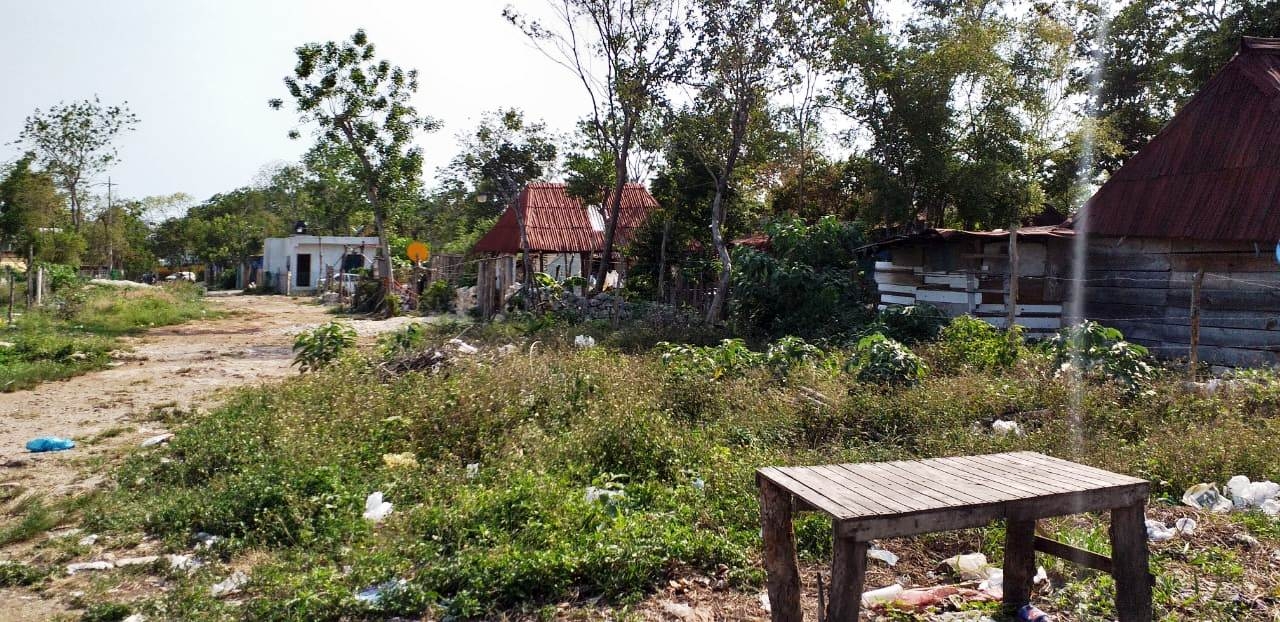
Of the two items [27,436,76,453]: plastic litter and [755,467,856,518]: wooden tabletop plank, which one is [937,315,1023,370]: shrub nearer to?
[755,467,856,518]: wooden tabletop plank

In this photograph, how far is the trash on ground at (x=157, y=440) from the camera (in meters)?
7.05

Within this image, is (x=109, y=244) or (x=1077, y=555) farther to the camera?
(x=109, y=244)

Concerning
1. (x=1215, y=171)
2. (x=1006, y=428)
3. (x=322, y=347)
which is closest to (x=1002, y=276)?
(x=1215, y=171)

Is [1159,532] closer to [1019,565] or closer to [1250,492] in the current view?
[1250,492]

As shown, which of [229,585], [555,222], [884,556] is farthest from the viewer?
[555,222]

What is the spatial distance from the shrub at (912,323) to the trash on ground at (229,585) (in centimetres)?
917

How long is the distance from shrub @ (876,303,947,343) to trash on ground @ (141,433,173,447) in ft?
28.4

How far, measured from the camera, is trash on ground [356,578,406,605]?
3.85 m

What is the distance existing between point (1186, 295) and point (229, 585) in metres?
12.0

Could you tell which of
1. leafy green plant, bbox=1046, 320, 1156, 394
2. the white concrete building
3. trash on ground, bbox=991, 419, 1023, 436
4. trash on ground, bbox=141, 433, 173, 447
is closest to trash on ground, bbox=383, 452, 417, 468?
trash on ground, bbox=141, 433, 173, 447

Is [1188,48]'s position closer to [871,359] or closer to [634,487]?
[871,359]

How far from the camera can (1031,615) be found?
12.0ft

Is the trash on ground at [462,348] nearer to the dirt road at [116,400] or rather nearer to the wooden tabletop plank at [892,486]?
the dirt road at [116,400]

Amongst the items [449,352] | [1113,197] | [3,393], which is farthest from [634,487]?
[1113,197]
